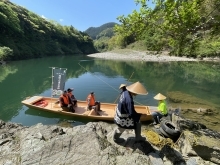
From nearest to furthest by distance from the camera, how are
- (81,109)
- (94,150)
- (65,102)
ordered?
(94,150) → (65,102) → (81,109)

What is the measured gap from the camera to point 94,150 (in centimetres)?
593

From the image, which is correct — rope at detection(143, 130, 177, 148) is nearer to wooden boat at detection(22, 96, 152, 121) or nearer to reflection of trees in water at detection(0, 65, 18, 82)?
wooden boat at detection(22, 96, 152, 121)

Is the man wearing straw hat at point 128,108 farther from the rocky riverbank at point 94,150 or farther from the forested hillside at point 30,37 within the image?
the forested hillside at point 30,37

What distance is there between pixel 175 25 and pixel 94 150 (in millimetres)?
5085

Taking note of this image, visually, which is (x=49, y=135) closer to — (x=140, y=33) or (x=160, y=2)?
(x=140, y=33)

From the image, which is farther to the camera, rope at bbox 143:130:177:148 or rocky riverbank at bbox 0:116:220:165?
rope at bbox 143:130:177:148

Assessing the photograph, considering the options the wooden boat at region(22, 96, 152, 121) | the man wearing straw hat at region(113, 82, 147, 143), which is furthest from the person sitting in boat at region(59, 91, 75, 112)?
the man wearing straw hat at region(113, 82, 147, 143)

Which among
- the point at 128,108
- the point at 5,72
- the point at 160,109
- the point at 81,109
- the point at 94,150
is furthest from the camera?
the point at 5,72

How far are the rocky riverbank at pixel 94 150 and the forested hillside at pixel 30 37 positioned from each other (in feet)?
135

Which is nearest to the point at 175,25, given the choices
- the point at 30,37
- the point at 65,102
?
the point at 65,102

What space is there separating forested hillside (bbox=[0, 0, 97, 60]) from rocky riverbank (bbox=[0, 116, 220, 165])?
41256 millimetres

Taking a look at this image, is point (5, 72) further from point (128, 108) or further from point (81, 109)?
point (128, 108)

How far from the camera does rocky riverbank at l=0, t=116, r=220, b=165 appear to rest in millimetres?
5680

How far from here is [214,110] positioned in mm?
15570
